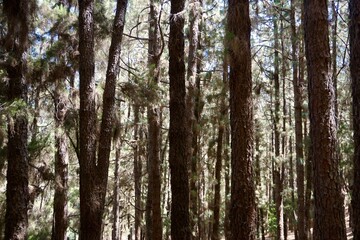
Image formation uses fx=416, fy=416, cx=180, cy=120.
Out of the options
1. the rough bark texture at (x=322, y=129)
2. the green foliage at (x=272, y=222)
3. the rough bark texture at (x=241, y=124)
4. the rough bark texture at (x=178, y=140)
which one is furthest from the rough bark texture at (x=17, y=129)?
the green foliage at (x=272, y=222)

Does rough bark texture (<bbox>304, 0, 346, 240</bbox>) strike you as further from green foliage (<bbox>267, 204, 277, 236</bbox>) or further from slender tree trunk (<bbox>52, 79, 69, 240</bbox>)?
green foliage (<bbox>267, 204, 277, 236</bbox>)

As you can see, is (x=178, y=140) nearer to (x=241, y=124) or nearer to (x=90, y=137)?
(x=241, y=124)

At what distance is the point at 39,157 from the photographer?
11.9 metres

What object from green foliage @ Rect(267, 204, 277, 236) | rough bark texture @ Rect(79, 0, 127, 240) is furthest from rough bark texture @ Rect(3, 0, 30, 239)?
green foliage @ Rect(267, 204, 277, 236)

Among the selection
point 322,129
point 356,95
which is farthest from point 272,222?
point 356,95

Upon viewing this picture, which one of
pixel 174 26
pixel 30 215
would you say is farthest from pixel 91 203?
pixel 30 215

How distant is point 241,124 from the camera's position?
6594 millimetres

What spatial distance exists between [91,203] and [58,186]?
3447 mm

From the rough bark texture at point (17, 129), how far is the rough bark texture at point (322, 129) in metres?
5.56

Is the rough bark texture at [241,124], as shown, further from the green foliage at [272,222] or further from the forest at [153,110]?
the green foliage at [272,222]

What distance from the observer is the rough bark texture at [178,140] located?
286 inches

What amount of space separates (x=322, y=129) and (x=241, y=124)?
123 centimetres

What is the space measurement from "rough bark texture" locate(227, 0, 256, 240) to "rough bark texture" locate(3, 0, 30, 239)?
4.36 m

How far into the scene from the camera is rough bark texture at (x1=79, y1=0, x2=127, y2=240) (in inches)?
319
